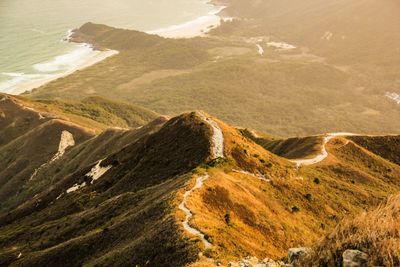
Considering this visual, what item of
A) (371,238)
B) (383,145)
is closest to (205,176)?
(371,238)

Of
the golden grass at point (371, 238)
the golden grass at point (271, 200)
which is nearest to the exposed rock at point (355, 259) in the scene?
the golden grass at point (371, 238)

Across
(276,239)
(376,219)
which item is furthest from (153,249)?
(376,219)

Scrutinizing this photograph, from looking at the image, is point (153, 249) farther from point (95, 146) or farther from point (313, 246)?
point (95, 146)

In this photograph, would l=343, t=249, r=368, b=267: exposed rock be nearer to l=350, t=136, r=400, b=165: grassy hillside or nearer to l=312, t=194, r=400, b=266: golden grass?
l=312, t=194, r=400, b=266: golden grass

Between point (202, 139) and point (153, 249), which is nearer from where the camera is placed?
point (153, 249)

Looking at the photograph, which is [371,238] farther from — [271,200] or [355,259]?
[271,200]

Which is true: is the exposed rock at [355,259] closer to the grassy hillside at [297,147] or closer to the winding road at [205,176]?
the winding road at [205,176]

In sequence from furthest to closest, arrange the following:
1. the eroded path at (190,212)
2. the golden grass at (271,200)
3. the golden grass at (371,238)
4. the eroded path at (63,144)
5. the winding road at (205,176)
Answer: the eroded path at (63,144) → the golden grass at (271,200) → the winding road at (205,176) → the eroded path at (190,212) → the golden grass at (371,238)
